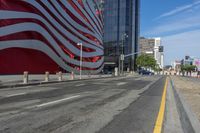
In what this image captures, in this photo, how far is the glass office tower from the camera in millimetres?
120000

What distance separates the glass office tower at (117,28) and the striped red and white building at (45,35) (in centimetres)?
3840

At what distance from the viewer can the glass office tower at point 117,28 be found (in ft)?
394

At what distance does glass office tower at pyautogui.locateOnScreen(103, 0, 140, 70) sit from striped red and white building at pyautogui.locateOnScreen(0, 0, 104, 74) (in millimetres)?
38401

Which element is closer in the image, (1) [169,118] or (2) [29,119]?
(2) [29,119]

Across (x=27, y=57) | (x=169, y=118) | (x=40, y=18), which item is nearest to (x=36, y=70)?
(x=27, y=57)

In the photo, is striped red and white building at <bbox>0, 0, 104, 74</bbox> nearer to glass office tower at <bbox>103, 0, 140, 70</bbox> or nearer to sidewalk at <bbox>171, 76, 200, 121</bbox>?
sidewalk at <bbox>171, 76, 200, 121</bbox>

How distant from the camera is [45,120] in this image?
9.20 metres

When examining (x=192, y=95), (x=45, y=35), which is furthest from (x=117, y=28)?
(x=192, y=95)

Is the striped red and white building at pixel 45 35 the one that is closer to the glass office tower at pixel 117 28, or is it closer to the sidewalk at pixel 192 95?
the sidewalk at pixel 192 95

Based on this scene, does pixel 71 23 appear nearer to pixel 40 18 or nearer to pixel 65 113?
pixel 40 18

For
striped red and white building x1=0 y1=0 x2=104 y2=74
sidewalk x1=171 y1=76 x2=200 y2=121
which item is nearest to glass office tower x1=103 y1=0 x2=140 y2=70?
striped red and white building x1=0 y1=0 x2=104 y2=74

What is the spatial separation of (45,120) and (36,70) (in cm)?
3938

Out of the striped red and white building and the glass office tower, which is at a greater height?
the glass office tower

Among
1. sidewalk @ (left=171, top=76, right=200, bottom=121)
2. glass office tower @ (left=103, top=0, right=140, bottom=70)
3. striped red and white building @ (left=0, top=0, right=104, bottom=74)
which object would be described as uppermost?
glass office tower @ (left=103, top=0, right=140, bottom=70)
